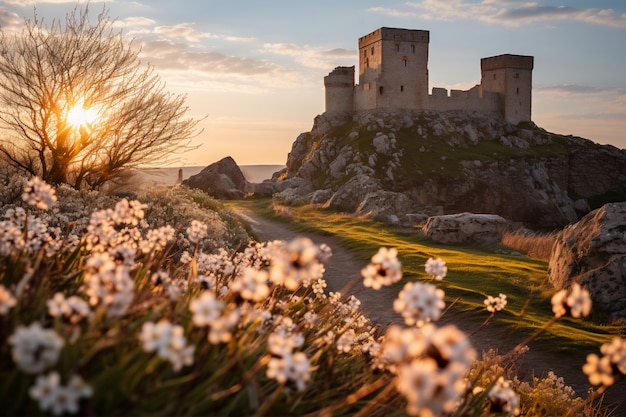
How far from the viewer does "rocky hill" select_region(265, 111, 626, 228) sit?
6203cm

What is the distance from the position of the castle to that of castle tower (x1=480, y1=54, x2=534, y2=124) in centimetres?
33

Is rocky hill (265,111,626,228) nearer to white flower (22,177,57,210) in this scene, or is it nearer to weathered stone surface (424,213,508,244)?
weathered stone surface (424,213,508,244)

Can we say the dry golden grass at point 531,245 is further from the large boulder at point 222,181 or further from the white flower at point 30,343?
the large boulder at point 222,181

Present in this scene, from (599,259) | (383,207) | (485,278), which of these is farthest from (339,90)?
(599,259)

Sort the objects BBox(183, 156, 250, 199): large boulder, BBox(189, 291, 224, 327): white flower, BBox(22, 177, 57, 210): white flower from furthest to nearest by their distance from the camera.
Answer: BBox(183, 156, 250, 199): large boulder < BBox(22, 177, 57, 210): white flower < BBox(189, 291, 224, 327): white flower

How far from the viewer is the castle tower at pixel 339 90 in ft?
241

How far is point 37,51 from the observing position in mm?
21406

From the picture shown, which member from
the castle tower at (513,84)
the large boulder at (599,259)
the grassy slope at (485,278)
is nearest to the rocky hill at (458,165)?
the castle tower at (513,84)

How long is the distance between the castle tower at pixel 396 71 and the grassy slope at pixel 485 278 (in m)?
41.3

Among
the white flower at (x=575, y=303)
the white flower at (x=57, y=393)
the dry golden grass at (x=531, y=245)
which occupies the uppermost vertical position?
the white flower at (x=575, y=303)

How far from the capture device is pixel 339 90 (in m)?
73.5

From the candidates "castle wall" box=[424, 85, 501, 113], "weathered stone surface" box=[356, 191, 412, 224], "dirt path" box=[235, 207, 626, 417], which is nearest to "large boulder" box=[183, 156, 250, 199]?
"weathered stone surface" box=[356, 191, 412, 224]

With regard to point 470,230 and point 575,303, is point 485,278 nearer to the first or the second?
point 470,230

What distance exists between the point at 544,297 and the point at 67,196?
49.4 ft
